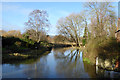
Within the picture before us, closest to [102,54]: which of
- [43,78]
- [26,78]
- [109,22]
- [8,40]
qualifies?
[43,78]

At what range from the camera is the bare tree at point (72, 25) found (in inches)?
1070

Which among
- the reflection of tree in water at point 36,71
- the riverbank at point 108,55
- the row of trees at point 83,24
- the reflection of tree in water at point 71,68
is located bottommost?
the reflection of tree in water at point 71,68

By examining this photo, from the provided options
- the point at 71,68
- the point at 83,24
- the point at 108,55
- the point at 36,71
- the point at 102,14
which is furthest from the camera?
the point at 83,24

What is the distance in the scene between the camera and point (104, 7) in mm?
18344

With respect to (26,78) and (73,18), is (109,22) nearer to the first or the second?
(73,18)

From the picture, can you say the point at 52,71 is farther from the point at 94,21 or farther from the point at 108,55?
the point at 94,21

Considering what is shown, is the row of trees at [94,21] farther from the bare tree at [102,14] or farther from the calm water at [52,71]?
the calm water at [52,71]

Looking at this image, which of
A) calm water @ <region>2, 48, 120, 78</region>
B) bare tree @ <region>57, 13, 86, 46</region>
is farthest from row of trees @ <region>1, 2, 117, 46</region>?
calm water @ <region>2, 48, 120, 78</region>

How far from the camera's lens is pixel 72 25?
93.7 ft

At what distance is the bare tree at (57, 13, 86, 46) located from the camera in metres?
27.2

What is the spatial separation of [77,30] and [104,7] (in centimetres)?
1096

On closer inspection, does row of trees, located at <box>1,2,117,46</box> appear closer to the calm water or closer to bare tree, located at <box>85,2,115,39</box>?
bare tree, located at <box>85,2,115,39</box>

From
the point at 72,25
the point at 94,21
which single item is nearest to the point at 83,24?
the point at 72,25

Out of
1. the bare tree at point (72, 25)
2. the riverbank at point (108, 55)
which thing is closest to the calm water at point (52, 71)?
the riverbank at point (108, 55)
